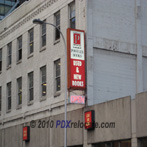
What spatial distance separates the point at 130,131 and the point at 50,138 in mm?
9220

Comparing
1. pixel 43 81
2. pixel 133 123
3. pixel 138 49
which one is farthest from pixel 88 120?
pixel 43 81

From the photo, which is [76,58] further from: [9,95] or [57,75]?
[9,95]

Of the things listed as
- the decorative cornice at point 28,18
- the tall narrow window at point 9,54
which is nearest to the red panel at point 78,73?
the decorative cornice at point 28,18

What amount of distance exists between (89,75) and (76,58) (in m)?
1.37

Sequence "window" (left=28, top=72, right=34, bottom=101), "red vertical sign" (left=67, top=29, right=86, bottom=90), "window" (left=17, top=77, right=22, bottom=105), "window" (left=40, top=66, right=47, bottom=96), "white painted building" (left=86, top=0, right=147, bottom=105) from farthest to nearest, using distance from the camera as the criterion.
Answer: "window" (left=17, top=77, right=22, bottom=105), "window" (left=28, top=72, right=34, bottom=101), "window" (left=40, top=66, right=47, bottom=96), "white painted building" (left=86, top=0, right=147, bottom=105), "red vertical sign" (left=67, top=29, right=86, bottom=90)

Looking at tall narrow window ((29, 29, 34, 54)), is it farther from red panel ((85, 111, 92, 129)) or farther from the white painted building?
red panel ((85, 111, 92, 129))

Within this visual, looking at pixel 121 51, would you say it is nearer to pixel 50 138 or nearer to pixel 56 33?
pixel 56 33

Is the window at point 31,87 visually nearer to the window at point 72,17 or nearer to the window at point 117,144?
the window at point 72,17

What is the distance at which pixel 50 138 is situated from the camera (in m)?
30.5

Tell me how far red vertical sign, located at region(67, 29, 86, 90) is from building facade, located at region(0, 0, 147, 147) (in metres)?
0.47

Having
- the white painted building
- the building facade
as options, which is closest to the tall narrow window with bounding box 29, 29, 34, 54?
the building facade

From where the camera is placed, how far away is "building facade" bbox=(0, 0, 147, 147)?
947 inches

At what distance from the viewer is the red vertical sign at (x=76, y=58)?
1037 inches

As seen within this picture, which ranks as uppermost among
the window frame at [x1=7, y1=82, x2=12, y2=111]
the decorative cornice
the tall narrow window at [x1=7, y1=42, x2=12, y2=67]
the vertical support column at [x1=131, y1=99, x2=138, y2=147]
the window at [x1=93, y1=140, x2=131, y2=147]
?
the decorative cornice
